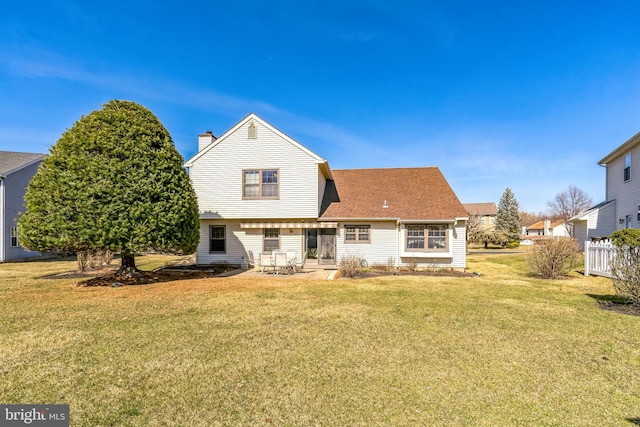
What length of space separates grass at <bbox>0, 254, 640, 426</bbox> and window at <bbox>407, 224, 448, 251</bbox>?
784 centimetres

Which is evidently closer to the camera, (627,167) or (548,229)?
(627,167)

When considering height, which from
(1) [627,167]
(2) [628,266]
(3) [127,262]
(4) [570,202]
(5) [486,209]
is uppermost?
(4) [570,202]

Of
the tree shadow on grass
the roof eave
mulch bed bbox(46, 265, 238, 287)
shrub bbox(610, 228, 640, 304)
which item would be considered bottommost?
mulch bed bbox(46, 265, 238, 287)

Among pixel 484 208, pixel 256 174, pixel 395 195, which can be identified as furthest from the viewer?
pixel 484 208

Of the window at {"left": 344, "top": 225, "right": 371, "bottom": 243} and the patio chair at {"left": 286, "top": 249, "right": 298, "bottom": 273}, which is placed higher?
the window at {"left": 344, "top": 225, "right": 371, "bottom": 243}

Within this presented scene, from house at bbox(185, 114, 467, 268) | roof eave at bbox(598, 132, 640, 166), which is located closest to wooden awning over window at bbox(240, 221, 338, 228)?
house at bbox(185, 114, 467, 268)

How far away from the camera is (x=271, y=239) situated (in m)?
18.1

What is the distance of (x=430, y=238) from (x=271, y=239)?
9366mm

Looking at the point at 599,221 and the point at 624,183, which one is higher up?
the point at 624,183

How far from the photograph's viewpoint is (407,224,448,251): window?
55.4 ft

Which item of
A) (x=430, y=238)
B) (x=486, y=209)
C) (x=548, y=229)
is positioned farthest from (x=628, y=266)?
(x=548, y=229)

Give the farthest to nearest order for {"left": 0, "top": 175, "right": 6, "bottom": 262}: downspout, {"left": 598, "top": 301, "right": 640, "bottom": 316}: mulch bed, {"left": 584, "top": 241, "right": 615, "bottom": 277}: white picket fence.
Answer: {"left": 0, "top": 175, "right": 6, "bottom": 262}: downspout < {"left": 584, "top": 241, "right": 615, "bottom": 277}: white picket fence < {"left": 598, "top": 301, "right": 640, "bottom": 316}: mulch bed

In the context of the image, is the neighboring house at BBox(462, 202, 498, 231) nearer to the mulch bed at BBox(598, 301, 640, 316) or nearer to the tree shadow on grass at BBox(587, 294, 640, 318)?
the tree shadow on grass at BBox(587, 294, 640, 318)

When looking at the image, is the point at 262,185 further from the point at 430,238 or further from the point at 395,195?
the point at 430,238
